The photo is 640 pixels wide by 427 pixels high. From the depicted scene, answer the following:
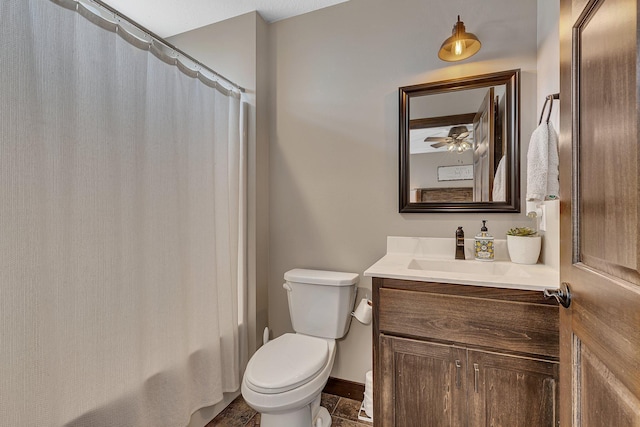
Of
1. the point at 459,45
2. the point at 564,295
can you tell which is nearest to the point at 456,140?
the point at 459,45

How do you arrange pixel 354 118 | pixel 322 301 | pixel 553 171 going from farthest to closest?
1. pixel 354 118
2. pixel 322 301
3. pixel 553 171

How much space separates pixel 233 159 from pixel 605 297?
1.73 m

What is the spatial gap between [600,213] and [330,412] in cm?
169

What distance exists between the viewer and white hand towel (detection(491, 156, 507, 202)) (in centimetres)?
159

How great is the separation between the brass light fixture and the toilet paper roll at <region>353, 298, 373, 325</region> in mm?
1392

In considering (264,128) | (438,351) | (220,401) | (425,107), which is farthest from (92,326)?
(425,107)

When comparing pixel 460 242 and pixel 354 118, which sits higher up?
pixel 354 118

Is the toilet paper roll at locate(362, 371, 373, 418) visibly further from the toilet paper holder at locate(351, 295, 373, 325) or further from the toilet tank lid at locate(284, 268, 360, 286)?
the toilet tank lid at locate(284, 268, 360, 286)

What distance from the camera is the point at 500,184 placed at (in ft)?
5.23

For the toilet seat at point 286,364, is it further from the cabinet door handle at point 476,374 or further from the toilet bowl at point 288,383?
the cabinet door handle at point 476,374

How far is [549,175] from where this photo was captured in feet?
3.70

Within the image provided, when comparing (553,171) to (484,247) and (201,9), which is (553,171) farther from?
(201,9)

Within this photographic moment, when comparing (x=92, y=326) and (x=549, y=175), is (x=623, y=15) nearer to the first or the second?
(x=549, y=175)

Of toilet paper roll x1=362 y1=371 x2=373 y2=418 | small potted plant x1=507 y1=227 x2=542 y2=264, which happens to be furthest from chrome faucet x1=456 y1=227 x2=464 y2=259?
toilet paper roll x1=362 y1=371 x2=373 y2=418
